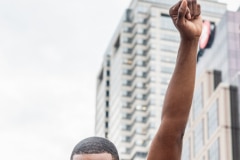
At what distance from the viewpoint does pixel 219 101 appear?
238 ft

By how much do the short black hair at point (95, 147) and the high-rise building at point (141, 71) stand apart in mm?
116381

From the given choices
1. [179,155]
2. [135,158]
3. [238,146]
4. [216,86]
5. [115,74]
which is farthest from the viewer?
[115,74]

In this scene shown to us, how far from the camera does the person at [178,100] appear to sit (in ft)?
10.0

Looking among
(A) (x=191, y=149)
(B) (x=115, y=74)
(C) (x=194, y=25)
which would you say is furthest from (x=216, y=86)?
(C) (x=194, y=25)

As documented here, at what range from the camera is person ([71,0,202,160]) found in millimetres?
3051

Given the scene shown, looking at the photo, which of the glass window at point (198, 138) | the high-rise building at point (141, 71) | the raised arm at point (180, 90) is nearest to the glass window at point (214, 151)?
the glass window at point (198, 138)

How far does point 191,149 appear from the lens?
79.2m

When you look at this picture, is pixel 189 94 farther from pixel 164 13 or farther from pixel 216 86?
pixel 164 13

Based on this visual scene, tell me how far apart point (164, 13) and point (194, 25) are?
12530cm

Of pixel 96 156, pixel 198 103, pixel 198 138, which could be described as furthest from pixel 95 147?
pixel 198 103

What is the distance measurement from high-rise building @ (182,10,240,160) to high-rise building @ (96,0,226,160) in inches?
1600

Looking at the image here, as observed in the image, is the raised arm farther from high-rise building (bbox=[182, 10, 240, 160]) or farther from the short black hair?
high-rise building (bbox=[182, 10, 240, 160])

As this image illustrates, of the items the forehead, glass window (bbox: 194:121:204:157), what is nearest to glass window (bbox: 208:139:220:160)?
glass window (bbox: 194:121:204:157)

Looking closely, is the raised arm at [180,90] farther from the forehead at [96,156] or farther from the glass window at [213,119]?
the glass window at [213,119]
